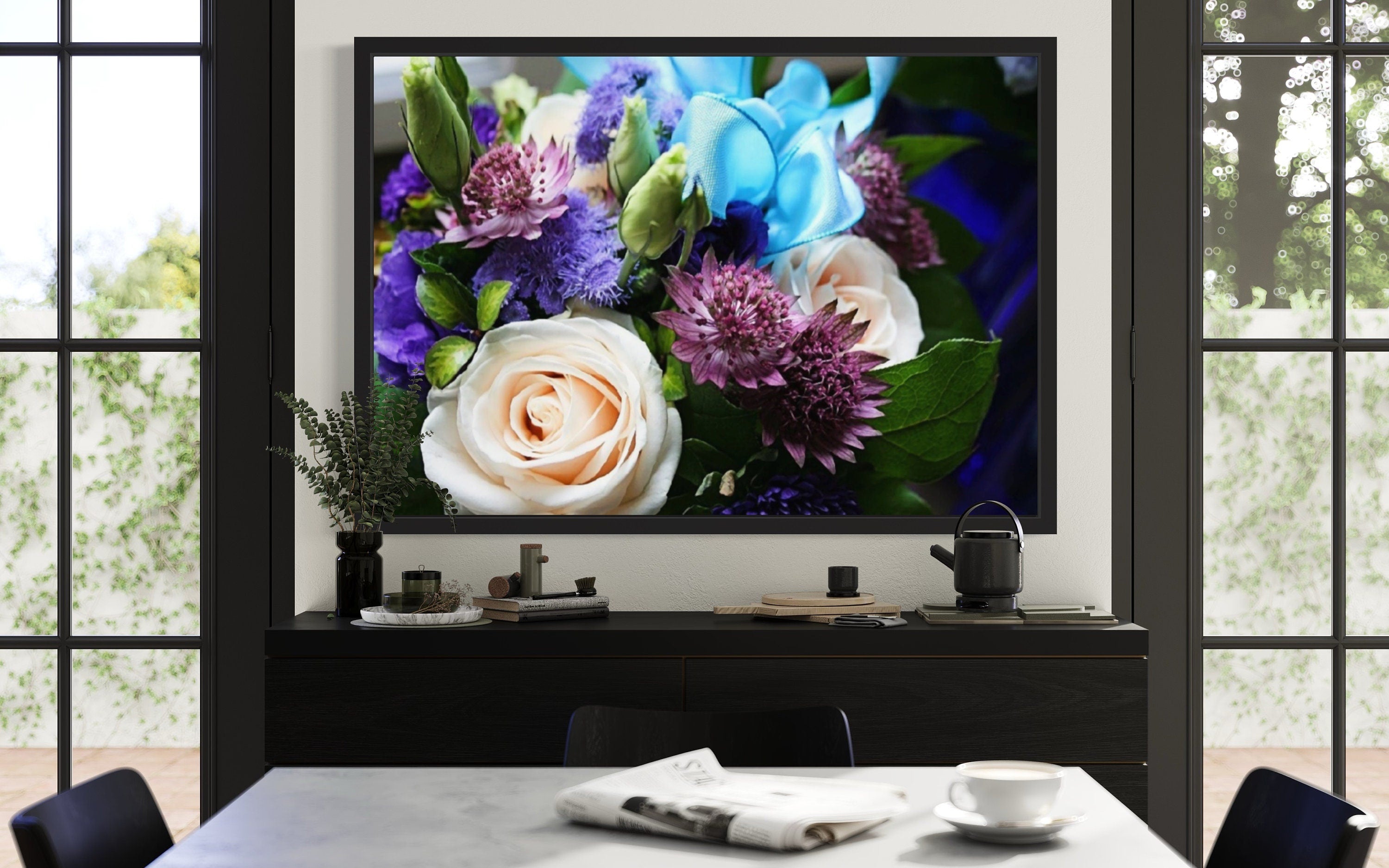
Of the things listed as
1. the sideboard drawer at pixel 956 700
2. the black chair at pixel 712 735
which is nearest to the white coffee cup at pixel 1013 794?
the black chair at pixel 712 735

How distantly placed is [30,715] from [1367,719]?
379 cm

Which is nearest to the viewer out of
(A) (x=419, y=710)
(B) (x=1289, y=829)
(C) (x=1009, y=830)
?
(C) (x=1009, y=830)

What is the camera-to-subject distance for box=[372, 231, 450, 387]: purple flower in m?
3.15

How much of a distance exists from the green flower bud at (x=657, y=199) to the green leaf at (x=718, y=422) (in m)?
0.37

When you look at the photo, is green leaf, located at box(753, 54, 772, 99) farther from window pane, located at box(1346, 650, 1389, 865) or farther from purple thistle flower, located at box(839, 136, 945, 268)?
window pane, located at box(1346, 650, 1389, 865)

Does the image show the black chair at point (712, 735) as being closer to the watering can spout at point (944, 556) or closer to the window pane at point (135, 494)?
the watering can spout at point (944, 556)

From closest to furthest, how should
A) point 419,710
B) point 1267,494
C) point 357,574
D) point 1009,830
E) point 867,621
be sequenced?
point 1009,830, point 419,710, point 867,621, point 357,574, point 1267,494

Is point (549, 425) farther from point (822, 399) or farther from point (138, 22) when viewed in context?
point (138, 22)

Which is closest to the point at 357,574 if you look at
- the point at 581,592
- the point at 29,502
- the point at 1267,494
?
the point at 581,592

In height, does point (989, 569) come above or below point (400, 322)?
below

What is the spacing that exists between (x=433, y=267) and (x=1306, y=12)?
8.46ft

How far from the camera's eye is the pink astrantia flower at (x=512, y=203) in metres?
3.16

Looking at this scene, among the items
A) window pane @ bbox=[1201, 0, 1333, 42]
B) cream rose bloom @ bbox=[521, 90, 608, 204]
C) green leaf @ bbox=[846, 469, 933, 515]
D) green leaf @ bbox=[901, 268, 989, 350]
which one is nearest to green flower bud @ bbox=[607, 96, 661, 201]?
cream rose bloom @ bbox=[521, 90, 608, 204]

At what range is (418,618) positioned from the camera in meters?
2.78
